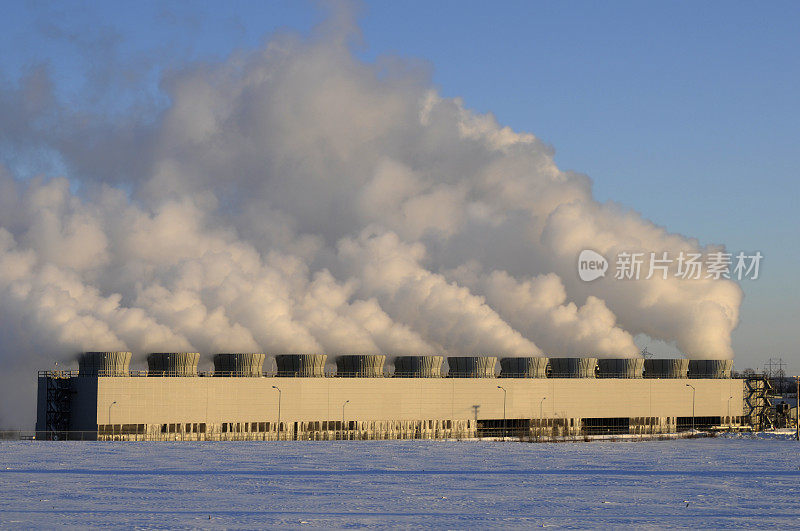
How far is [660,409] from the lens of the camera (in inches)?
4144

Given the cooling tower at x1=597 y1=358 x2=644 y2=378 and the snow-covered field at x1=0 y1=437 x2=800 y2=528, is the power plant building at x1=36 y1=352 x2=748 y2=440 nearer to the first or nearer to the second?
the cooling tower at x1=597 y1=358 x2=644 y2=378

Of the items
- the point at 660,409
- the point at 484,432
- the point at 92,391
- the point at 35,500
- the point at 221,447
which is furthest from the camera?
the point at 660,409

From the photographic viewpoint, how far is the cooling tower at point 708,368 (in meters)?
109

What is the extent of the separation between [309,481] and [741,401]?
86.1 metres

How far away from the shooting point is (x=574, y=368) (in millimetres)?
102688

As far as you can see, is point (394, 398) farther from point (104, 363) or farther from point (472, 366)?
point (104, 363)

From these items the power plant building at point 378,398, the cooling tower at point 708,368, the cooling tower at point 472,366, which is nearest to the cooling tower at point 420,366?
the power plant building at point 378,398

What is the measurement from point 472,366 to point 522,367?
19.2 feet

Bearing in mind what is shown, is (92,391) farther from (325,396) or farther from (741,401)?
(741,401)

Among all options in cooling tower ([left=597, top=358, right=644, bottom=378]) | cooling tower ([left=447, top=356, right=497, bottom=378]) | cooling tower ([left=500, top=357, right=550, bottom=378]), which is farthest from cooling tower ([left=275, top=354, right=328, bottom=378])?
cooling tower ([left=597, top=358, right=644, bottom=378])

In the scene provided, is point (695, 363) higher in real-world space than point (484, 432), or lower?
higher

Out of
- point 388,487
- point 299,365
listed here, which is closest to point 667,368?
point 299,365

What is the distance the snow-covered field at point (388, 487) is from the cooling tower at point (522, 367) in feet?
146

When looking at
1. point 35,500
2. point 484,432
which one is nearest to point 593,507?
point 35,500
